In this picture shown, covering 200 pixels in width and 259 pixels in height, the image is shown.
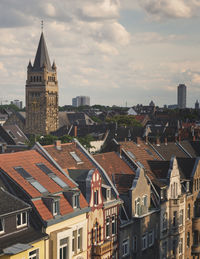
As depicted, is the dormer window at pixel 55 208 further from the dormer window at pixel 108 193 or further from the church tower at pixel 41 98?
the church tower at pixel 41 98

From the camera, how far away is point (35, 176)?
3438 cm

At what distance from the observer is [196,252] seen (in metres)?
52.8

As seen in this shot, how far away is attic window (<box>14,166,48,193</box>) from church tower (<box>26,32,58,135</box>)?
148 m

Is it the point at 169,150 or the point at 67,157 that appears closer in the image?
the point at 67,157

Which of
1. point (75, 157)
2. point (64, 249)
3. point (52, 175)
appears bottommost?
point (64, 249)

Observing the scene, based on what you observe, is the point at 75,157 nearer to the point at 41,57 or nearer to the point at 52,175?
the point at 52,175

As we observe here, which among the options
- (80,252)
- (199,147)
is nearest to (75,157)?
(80,252)

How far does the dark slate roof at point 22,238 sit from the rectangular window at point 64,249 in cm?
195

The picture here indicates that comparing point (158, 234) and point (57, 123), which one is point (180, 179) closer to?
point (158, 234)

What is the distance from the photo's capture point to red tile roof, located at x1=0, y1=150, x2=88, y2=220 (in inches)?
1230

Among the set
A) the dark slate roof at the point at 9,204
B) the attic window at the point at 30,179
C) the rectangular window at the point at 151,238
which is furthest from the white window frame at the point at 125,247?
the dark slate roof at the point at 9,204

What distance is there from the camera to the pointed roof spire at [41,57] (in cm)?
17275

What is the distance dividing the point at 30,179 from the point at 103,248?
25.7 feet

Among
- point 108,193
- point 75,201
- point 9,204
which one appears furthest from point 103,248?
point 9,204
